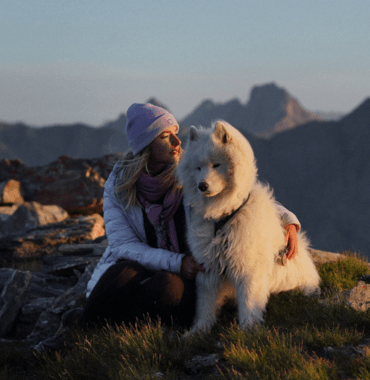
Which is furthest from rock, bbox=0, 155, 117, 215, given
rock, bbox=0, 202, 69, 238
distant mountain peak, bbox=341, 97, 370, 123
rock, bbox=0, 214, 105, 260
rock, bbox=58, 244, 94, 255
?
distant mountain peak, bbox=341, 97, 370, 123

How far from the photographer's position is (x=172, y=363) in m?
3.55

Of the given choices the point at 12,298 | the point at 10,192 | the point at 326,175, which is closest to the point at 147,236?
the point at 12,298

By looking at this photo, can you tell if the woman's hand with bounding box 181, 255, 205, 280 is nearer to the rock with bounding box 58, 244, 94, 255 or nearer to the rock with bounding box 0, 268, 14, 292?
the rock with bounding box 0, 268, 14, 292

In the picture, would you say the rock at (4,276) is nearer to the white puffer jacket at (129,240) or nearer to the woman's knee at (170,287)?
the white puffer jacket at (129,240)

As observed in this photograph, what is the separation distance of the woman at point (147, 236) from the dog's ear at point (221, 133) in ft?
3.42

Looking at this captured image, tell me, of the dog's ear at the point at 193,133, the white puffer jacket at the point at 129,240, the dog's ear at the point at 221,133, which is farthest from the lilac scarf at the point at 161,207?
the dog's ear at the point at 221,133

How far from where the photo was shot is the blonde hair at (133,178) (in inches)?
183

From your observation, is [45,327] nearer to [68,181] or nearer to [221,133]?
[221,133]

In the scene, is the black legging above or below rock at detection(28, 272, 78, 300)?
above

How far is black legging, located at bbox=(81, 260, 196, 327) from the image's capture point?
423 cm

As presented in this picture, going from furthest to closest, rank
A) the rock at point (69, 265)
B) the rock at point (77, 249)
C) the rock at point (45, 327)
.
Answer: the rock at point (77, 249)
the rock at point (69, 265)
the rock at point (45, 327)

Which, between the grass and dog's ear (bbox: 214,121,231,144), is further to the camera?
dog's ear (bbox: 214,121,231,144)

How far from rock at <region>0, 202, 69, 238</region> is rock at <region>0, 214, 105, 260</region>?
1.76m

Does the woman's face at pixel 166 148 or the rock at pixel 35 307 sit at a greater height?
the woman's face at pixel 166 148
